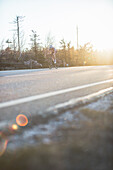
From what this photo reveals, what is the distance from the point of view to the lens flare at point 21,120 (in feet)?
5.13

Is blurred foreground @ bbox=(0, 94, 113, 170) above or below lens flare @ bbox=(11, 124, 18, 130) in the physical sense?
below

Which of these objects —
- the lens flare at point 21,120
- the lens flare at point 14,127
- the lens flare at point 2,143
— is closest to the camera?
the lens flare at point 2,143

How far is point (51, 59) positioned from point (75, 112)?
12.5 m

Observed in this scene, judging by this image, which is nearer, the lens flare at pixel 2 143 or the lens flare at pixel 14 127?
the lens flare at pixel 2 143

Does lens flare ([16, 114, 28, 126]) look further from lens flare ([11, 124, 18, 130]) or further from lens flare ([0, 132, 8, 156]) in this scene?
lens flare ([0, 132, 8, 156])

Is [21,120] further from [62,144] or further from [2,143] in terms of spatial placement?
[62,144]

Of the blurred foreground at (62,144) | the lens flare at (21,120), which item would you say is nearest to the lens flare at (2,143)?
the blurred foreground at (62,144)

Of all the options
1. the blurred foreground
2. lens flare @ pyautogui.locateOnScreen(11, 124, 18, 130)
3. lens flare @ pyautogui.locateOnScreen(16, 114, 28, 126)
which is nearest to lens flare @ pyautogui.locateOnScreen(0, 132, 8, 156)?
the blurred foreground

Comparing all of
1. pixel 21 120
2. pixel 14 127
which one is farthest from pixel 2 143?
pixel 21 120

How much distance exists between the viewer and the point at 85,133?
4.40ft

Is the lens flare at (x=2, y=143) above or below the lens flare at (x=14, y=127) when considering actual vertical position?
below

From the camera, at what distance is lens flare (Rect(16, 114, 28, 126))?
5.13ft

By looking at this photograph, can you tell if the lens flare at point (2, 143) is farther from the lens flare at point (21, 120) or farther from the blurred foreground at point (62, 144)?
the lens flare at point (21, 120)

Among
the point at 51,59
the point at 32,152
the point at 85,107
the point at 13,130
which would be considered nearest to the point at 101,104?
the point at 85,107
